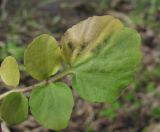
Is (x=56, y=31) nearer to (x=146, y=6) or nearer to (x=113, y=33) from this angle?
(x=146, y=6)

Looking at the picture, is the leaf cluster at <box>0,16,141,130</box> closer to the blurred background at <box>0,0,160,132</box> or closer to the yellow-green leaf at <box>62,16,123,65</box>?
the yellow-green leaf at <box>62,16,123,65</box>

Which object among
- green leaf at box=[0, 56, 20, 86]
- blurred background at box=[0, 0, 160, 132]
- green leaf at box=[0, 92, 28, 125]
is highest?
green leaf at box=[0, 56, 20, 86]

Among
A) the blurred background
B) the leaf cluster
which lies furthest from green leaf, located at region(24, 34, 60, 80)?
the blurred background

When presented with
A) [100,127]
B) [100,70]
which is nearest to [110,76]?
[100,70]

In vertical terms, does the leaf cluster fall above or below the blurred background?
above

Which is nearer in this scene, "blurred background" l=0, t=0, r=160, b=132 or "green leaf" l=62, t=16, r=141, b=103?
"green leaf" l=62, t=16, r=141, b=103

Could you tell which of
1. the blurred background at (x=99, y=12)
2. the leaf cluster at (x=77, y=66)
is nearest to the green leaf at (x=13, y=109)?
the leaf cluster at (x=77, y=66)
